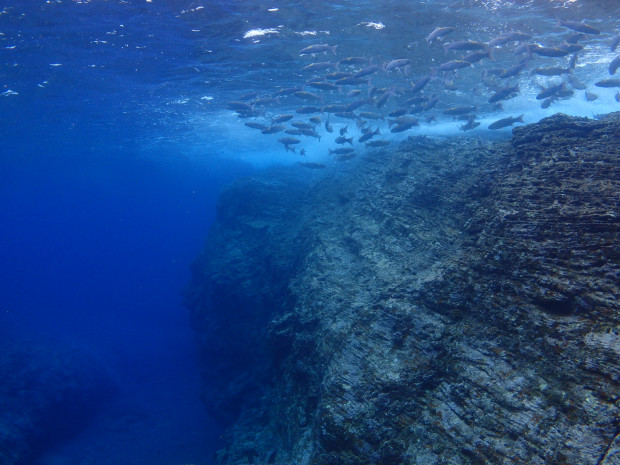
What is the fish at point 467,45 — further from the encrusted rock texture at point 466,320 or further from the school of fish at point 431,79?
the encrusted rock texture at point 466,320

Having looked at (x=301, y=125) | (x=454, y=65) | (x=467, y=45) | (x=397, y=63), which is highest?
(x=467, y=45)

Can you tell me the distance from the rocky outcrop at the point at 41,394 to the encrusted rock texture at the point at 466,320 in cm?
1255

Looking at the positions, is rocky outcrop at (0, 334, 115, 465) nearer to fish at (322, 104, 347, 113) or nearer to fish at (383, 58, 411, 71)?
fish at (322, 104, 347, 113)

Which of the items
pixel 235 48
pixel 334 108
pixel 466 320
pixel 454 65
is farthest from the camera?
pixel 235 48

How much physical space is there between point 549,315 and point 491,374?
0.90m

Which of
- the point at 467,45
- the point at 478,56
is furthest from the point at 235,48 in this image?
the point at 478,56

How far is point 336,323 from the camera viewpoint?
19.0 ft

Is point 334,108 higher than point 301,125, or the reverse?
point 334,108

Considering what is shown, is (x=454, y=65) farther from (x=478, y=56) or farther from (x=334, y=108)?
(x=334, y=108)

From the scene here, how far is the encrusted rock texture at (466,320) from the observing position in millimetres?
2793

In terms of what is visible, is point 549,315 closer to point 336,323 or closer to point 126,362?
point 336,323

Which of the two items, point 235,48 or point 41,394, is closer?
point 235,48

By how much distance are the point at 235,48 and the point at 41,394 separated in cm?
2088

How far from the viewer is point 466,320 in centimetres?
389
